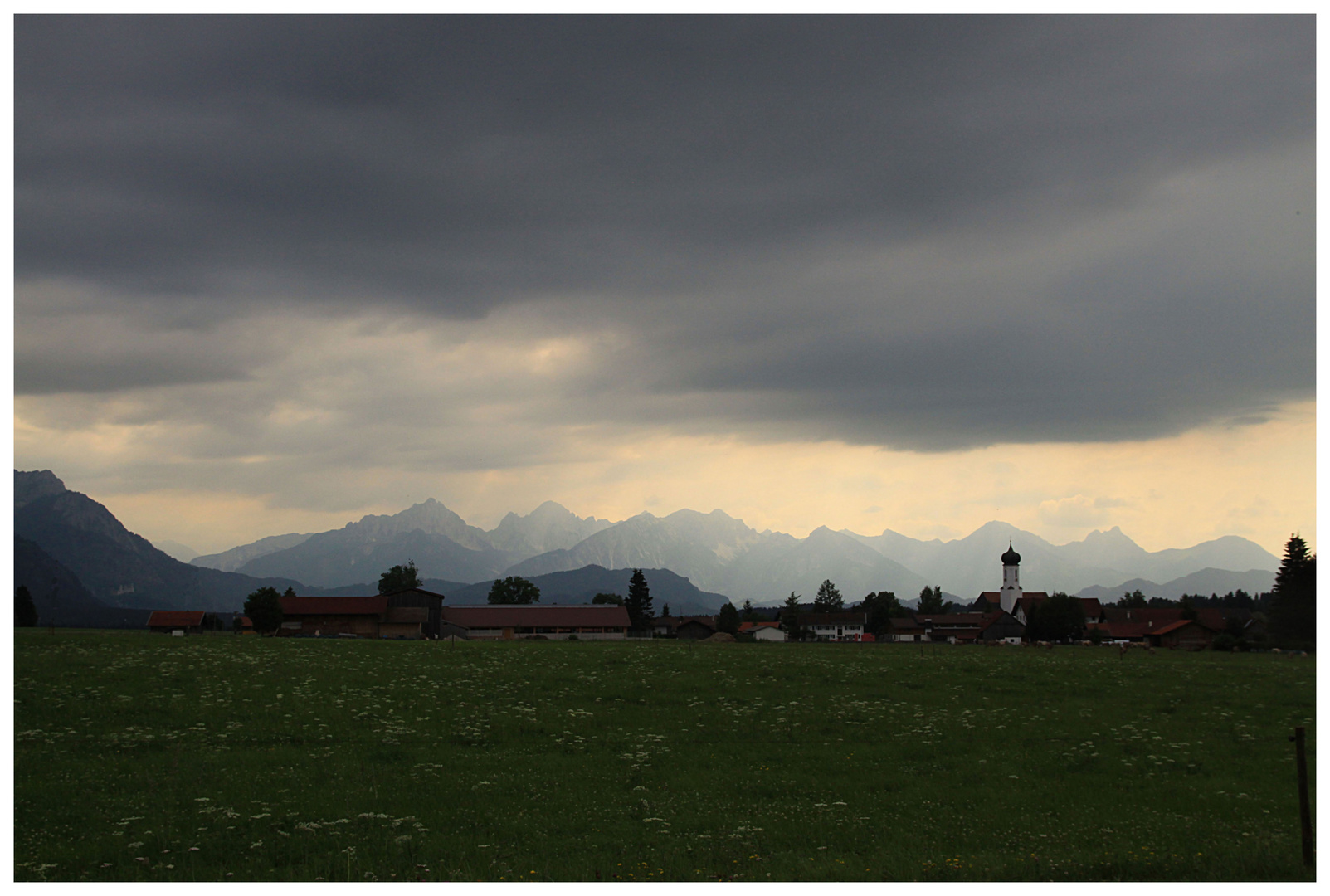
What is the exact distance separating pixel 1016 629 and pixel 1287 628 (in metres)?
74.8

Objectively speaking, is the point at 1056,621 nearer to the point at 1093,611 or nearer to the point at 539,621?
the point at 1093,611

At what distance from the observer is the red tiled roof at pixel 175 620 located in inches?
4958

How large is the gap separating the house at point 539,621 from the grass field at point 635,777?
97389 mm

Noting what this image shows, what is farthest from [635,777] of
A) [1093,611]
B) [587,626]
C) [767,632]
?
[1093,611]

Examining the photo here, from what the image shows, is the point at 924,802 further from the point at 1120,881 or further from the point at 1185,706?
the point at 1185,706

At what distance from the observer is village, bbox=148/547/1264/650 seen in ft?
408

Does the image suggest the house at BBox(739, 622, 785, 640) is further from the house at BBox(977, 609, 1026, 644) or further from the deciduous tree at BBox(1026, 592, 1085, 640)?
the deciduous tree at BBox(1026, 592, 1085, 640)

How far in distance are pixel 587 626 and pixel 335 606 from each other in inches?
1575

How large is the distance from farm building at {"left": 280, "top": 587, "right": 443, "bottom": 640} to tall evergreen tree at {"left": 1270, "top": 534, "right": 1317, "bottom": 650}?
10128cm

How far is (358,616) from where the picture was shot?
4916 inches

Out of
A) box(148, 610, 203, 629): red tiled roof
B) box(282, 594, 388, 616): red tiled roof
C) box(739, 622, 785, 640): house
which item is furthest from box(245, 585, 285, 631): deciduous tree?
box(739, 622, 785, 640): house

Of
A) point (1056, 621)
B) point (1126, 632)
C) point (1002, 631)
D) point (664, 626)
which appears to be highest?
point (1056, 621)

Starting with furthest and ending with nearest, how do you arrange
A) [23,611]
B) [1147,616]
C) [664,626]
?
[664,626] → [1147,616] → [23,611]

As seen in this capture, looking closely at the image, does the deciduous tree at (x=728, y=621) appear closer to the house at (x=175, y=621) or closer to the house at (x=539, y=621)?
the house at (x=539, y=621)
